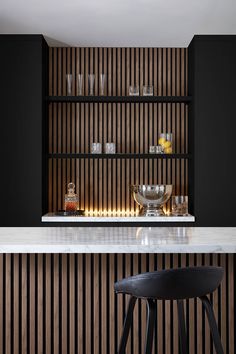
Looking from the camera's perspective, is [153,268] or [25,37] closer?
[153,268]

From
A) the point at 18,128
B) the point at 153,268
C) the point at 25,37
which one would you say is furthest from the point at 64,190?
the point at 153,268

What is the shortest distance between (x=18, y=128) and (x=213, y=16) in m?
1.99

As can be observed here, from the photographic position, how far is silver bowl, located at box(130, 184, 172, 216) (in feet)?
15.5

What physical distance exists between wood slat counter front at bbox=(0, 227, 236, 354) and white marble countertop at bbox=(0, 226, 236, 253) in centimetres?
5

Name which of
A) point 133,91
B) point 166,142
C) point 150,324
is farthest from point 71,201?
point 150,324

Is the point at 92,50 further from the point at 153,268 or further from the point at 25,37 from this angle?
the point at 153,268

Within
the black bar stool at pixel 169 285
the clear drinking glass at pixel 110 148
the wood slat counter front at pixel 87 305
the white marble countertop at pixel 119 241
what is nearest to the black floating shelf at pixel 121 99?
the clear drinking glass at pixel 110 148

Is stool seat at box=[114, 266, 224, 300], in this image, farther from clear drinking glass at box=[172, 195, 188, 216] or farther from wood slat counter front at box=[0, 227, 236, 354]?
clear drinking glass at box=[172, 195, 188, 216]

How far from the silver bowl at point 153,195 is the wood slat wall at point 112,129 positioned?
0.36 metres

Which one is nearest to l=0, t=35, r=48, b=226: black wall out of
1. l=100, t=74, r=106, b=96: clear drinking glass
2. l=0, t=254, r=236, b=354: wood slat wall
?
l=100, t=74, r=106, b=96: clear drinking glass

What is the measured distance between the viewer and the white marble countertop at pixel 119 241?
225 centimetres

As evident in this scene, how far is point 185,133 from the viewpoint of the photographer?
5.13m

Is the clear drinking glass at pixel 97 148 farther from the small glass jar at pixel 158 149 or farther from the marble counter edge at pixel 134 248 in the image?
the marble counter edge at pixel 134 248

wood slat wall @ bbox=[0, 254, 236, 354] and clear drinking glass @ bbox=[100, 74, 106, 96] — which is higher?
clear drinking glass @ bbox=[100, 74, 106, 96]
